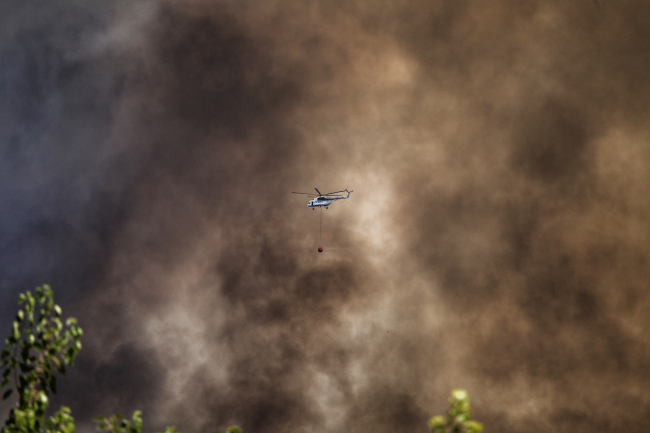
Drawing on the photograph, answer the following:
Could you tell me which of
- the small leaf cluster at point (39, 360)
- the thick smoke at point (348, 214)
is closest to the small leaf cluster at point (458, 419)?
the small leaf cluster at point (39, 360)

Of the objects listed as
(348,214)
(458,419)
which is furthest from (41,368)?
(348,214)

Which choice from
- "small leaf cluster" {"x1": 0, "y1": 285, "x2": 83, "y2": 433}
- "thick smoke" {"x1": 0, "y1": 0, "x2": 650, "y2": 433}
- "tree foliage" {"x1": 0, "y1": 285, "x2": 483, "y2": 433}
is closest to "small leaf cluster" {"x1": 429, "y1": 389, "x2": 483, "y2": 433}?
"tree foliage" {"x1": 0, "y1": 285, "x2": 483, "y2": 433}

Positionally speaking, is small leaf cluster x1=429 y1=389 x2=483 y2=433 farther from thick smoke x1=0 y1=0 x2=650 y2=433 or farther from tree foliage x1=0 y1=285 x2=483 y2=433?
thick smoke x1=0 y1=0 x2=650 y2=433

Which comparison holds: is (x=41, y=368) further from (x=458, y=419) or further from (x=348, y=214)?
(x=348, y=214)

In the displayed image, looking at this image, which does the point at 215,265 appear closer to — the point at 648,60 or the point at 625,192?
the point at 625,192

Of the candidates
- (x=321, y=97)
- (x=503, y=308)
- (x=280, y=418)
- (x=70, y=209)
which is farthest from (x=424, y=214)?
(x=70, y=209)
